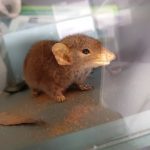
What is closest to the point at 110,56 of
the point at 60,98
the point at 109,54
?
the point at 109,54

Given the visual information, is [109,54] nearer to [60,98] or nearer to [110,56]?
[110,56]

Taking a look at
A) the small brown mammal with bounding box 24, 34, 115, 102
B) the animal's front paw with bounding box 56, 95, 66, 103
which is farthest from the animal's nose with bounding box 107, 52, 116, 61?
the animal's front paw with bounding box 56, 95, 66, 103

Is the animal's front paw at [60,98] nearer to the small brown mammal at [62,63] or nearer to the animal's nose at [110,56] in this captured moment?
the small brown mammal at [62,63]

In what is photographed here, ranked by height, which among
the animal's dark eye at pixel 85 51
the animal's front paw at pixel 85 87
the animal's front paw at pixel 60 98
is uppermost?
the animal's dark eye at pixel 85 51

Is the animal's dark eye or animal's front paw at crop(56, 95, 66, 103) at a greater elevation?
the animal's dark eye

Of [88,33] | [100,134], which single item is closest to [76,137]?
[100,134]

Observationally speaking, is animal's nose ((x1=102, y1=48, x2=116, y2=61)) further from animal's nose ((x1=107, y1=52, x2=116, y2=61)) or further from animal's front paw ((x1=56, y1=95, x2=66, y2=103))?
animal's front paw ((x1=56, y1=95, x2=66, y2=103))

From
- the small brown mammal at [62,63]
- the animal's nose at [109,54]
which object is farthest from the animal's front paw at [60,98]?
Answer: the animal's nose at [109,54]

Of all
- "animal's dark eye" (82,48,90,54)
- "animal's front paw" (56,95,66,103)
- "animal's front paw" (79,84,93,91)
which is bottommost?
"animal's front paw" (56,95,66,103)
